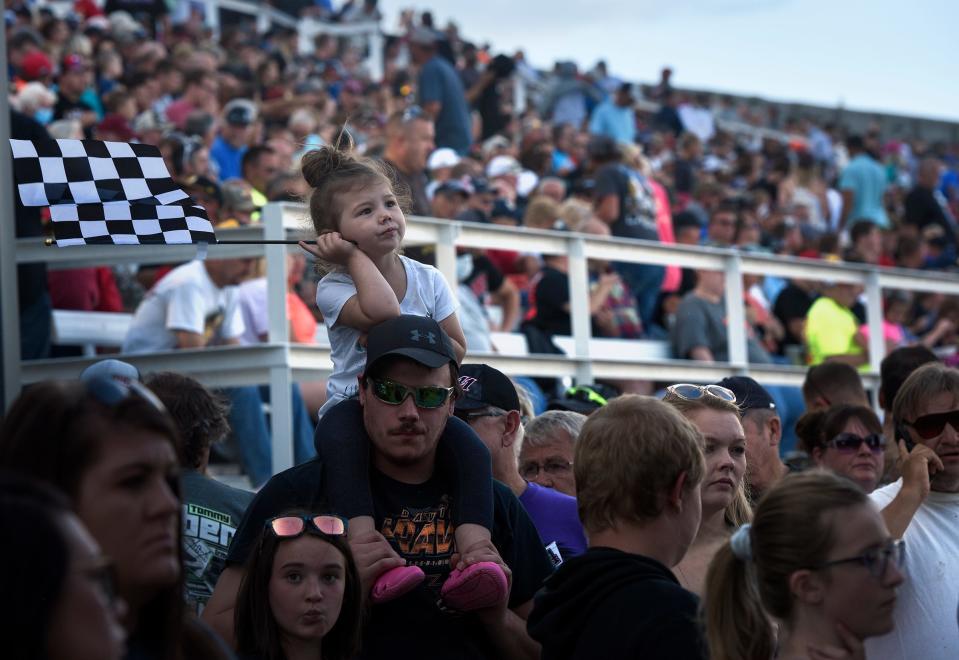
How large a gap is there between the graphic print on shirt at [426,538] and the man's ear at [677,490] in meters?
0.88

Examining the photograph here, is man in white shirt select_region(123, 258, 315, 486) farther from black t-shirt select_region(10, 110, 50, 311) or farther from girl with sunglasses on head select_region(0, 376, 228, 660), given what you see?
girl with sunglasses on head select_region(0, 376, 228, 660)

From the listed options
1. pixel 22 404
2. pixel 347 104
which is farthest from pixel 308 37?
pixel 22 404

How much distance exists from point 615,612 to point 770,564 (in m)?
0.37

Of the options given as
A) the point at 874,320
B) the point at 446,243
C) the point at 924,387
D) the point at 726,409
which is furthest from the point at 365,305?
the point at 874,320

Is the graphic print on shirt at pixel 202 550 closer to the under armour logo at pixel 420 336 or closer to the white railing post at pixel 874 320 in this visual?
the under armour logo at pixel 420 336

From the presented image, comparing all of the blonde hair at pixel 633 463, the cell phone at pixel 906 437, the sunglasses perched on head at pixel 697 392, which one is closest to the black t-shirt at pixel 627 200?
the cell phone at pixel 906 437

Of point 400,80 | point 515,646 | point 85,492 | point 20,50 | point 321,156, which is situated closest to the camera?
point 85,492

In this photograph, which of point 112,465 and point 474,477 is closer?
point 112,465

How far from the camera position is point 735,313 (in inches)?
400

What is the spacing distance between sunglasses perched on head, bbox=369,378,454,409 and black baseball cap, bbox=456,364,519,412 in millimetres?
1013

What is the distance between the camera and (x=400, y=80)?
20688mm

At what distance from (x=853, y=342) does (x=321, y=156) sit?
7.14 m

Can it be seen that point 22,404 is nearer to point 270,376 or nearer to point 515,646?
point 515,646

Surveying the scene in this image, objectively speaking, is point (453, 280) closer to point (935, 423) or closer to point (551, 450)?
point (551, 450)
